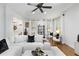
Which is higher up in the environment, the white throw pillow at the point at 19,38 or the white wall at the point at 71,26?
the white wall at the point at 71,26

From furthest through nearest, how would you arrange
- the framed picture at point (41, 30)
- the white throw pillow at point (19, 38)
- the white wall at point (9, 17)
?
the white throw pillow at point (19, 38) < the framed picture at point (41, 30) < the white wall at point (9, 17)

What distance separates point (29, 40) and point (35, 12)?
72cm

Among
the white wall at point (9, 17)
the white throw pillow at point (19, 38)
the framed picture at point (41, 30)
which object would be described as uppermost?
the white wall at point (9, 17)

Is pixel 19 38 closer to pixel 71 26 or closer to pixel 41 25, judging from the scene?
pixel 41 25

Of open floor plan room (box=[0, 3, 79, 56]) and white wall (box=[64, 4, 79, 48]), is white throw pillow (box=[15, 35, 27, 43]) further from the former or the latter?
white wall (box=[64, 4, 79, 48])

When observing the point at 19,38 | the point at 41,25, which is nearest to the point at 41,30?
the point at 41,25

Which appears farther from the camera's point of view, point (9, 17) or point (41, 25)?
point (41, 25)

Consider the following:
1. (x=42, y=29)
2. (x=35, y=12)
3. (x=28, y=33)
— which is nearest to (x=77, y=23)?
(x=42, y=29)

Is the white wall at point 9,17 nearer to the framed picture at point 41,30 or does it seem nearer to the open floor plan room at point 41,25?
the open floor plan room at point 41,25

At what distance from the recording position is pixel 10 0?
101 cm

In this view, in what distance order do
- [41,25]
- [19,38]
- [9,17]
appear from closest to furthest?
[9,17] → [41,25] → [19,38]

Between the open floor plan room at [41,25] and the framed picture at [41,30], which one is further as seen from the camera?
the framed picture at [41,30]

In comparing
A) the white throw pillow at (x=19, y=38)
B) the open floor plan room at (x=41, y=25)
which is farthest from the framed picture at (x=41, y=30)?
the white throw pillow at (x=19, y=38)

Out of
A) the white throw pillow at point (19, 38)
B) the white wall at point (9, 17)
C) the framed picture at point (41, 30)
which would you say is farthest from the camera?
the white throw pillow at point (19, 38)
